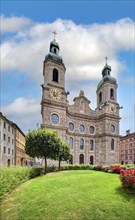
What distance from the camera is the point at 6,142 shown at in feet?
147

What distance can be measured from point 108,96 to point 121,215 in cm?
5215

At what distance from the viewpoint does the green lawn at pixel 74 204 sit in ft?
32.6

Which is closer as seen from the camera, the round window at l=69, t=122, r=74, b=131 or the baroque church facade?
the baroque church facade

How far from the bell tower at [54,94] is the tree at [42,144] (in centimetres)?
1884

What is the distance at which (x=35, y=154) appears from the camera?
27.9 metres

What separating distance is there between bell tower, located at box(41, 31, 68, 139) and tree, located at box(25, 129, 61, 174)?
18840mm

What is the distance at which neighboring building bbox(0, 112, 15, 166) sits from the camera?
4185 cm

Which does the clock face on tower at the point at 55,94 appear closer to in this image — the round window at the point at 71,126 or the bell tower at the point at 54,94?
the bell tower at the point at 54,94

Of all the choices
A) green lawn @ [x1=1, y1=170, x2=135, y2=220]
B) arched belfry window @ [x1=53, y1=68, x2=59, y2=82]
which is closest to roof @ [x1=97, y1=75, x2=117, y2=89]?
arched belfry window @ [x1=53, y1=68, x2=59, y2=82]

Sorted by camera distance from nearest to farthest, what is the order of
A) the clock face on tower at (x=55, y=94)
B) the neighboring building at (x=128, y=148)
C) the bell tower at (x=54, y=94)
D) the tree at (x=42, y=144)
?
the tree at (x=42, y=144) < the bell tower at (x=54, y=94) < the clock face on tower at (x=55, y=94) < the neighboring building at (x=128, y=148)

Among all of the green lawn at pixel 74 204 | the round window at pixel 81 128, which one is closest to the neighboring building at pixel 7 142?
the round window at pixel 81 128

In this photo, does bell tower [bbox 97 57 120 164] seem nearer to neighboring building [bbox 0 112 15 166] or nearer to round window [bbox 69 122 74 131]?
round window [bbox 69 122 74 131]

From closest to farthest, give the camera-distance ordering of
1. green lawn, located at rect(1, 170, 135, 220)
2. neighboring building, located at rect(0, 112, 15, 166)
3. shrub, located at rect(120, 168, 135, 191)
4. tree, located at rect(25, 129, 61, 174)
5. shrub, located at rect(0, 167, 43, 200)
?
green lawn, located at rect(1, 170, 135, 220)
shrub, located at rect(120, 168, 135, 191)
shrub, located at rect(0, 167, 43, 200)
tree, located at rect(25, 129, 61, 174)
neighboring building, located at rect(0, 112, 15, 166)

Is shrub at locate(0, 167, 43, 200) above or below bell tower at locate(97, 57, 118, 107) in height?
below
